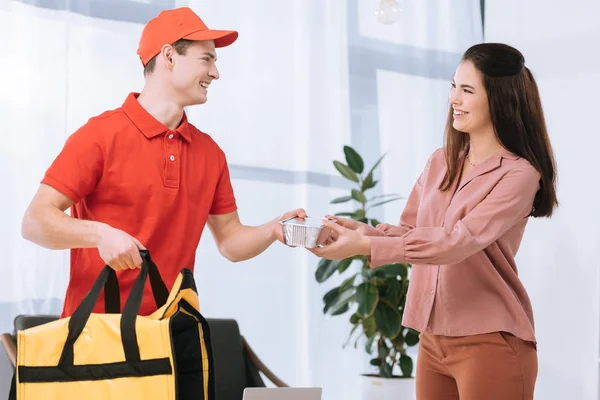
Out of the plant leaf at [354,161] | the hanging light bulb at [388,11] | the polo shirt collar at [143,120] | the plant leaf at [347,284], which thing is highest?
the hanging light bulb at [388,11]

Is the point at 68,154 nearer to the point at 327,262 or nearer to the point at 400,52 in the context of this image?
the point at 327,262

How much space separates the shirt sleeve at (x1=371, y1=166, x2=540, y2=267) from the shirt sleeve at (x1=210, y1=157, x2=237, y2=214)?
422 millimetres

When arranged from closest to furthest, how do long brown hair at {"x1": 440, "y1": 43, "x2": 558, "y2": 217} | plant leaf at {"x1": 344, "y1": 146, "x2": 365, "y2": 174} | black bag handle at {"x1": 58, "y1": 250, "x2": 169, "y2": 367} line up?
black bag handle at {"x1": 58, "y1": 250, "x2": 169, "y2": 367} → long brown hair at {"x1": 440, "y1": 43, "x2": 558, "y2": 217} → plant leaf at {"x1": 344, "y1": 146, "x2": 365, "y2": 174}

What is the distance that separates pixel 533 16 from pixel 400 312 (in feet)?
5.62

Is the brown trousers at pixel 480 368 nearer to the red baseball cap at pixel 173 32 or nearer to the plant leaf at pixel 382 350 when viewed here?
the red baseball cap at pixel 173 32

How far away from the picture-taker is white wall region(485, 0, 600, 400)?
356cm

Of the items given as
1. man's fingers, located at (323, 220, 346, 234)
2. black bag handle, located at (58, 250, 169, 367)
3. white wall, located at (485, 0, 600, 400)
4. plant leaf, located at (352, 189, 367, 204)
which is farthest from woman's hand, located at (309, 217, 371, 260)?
white wall, located at (485, 0, 600, 400)

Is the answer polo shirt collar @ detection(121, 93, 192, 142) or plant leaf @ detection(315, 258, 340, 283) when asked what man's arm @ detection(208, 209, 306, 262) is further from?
plant leaf @ detection(315, 258, 340, 283)

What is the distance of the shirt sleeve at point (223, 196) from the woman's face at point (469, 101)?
2.05 ft

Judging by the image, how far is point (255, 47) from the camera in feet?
12.7

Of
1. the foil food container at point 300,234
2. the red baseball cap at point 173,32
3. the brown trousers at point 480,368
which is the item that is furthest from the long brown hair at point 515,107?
the red baseball cap at point 173,32

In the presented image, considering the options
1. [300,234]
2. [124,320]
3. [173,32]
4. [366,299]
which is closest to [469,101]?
[300,234]

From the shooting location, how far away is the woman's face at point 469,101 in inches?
76.0

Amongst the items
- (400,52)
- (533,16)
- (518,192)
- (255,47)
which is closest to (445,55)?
(400,52)
